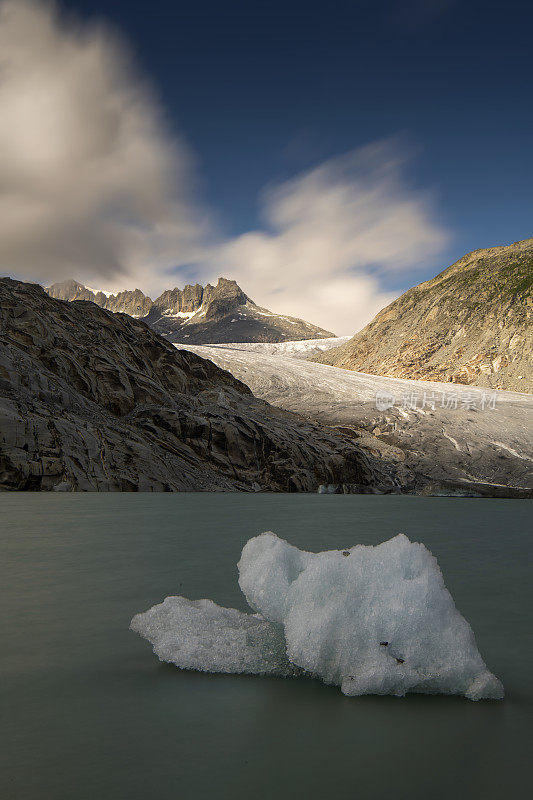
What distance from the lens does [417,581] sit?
3859mm

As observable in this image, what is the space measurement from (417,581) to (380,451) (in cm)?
3361

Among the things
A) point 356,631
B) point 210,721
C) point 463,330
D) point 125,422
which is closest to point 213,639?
point 210,721

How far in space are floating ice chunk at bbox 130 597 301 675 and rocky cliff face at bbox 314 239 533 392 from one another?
210 feet

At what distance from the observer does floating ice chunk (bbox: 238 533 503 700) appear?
12.1 ft

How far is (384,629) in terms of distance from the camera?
147 inches

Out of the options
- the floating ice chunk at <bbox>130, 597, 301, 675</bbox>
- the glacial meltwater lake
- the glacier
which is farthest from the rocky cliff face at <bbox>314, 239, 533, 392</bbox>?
the glacier

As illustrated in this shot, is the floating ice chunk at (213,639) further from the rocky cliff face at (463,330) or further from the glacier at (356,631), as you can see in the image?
the rocky cliff face at (463,330)

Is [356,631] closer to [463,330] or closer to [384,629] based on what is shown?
[384,629]

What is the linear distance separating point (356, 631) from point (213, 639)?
1.17m

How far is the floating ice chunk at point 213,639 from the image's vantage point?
4.16 meters

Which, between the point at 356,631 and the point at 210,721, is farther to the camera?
the point at 356,631

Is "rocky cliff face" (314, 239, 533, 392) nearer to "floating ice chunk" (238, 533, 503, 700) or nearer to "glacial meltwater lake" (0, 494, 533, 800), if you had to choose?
"glacial meltwater lake" (0, 494, 533, 800)

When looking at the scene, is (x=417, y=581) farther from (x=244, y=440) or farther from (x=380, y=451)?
(x=380, y=451)

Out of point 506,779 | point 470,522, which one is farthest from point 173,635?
point 470,522
